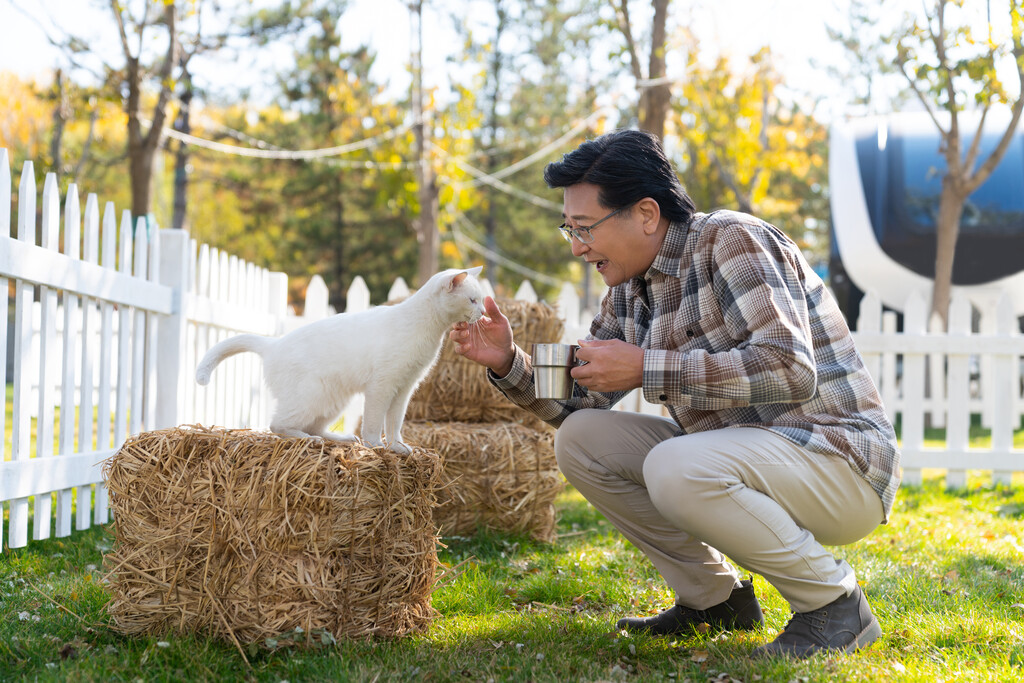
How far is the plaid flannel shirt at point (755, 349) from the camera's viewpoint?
2084mm

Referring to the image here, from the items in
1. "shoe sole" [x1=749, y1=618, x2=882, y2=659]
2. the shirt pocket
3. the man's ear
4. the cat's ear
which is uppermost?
the man's ear

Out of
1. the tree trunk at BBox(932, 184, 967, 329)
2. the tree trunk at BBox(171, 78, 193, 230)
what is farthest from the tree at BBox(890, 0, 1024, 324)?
the tree trunk at BBox(171, 78, 193, 230)

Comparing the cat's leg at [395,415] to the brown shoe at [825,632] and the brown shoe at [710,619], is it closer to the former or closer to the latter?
the brown shoe at [710,619]

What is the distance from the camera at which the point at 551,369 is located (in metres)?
2.35

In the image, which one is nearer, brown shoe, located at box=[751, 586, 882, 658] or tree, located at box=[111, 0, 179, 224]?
brown shoe, located at box=[751, 586, 882, 658]

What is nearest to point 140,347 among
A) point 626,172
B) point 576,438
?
point 576,438

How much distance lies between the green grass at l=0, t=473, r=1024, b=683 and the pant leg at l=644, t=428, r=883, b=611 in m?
0.22

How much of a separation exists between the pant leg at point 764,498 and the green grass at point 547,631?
0.72 ft

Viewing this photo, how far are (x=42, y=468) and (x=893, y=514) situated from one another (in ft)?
13.7

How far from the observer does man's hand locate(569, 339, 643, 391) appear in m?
2.17

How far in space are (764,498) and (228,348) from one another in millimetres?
1722

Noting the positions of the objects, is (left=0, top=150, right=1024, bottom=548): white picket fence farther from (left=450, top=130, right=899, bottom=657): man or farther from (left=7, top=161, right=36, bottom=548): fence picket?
(left=450, top=130, right=899, bottom=657): man

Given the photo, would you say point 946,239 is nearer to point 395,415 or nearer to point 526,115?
point 395,415

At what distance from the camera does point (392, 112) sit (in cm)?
990
